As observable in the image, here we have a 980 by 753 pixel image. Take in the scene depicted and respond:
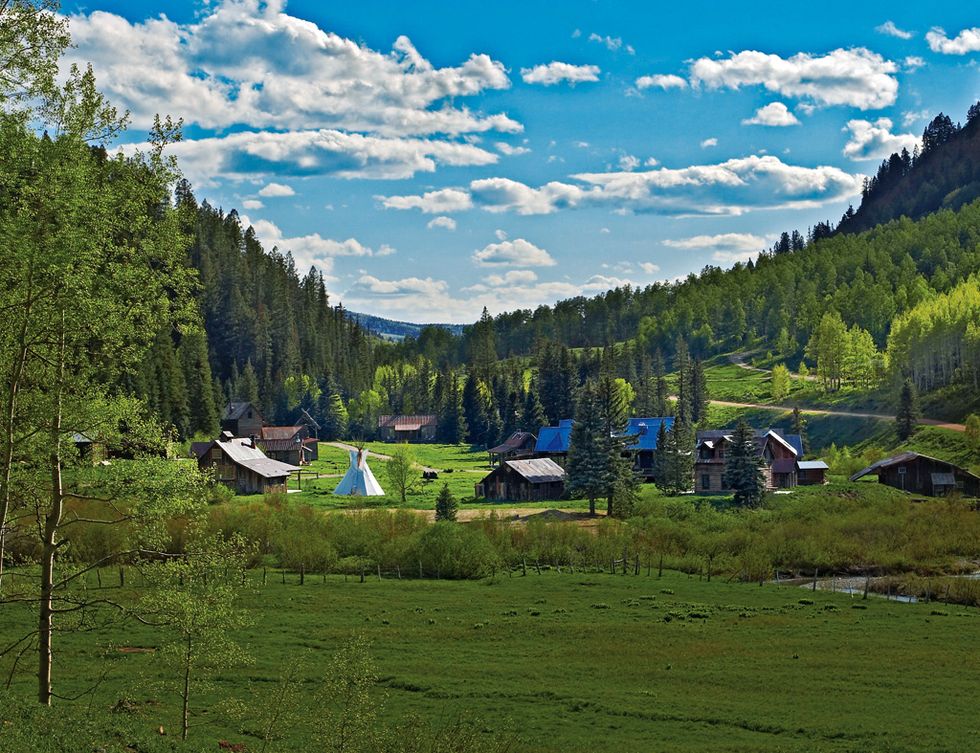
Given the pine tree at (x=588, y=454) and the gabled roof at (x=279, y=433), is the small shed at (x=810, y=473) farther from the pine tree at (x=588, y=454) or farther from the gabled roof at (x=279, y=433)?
the gabled roof at (x=279, y=433)

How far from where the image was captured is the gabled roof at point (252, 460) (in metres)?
84.0

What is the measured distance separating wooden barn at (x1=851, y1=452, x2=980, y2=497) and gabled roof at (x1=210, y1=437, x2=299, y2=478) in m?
51.1

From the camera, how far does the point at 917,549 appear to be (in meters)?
55.0

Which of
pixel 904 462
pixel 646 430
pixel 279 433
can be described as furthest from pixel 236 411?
pixel 904 462

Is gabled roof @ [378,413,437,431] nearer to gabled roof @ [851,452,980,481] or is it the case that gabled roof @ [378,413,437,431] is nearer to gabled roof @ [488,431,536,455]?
gabled roof @ [488,431,536,455]

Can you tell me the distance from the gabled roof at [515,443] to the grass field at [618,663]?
67.5 metres

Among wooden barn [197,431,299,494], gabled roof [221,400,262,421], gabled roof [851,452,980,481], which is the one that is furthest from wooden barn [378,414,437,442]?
gabled roof [851,452,980,481]

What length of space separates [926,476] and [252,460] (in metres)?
57.1

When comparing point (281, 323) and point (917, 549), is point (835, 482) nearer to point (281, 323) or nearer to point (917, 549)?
point (917, 549)

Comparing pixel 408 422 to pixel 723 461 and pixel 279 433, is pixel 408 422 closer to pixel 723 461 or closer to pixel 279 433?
pixel 279 433

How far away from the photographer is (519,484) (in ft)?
272

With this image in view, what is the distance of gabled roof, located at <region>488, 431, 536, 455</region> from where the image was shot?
375 feet

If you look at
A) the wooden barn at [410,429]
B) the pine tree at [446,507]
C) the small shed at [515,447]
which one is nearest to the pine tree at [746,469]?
the pine tree at [446,507]

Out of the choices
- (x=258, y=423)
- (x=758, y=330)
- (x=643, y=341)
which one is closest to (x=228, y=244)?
(x=258, y=423)
